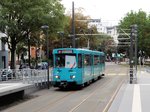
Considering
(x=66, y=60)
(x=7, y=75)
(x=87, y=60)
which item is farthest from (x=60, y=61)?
(x=7, y=75)

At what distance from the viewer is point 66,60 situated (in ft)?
105

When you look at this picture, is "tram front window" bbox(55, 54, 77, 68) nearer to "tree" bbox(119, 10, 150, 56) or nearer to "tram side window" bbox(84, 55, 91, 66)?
"tram side window" bbox(84, 55, 91, 66)

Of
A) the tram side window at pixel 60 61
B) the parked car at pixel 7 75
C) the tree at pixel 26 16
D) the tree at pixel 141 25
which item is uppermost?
the tree at pixel 141 25

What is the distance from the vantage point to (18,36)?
162 ft

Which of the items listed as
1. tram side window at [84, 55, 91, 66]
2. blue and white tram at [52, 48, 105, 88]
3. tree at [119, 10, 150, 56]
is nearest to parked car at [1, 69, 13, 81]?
blue and white tram at [52, 48, 105, 88]

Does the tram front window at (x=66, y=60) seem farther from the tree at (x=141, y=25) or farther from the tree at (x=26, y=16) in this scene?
the tree at (x=141, y=25)

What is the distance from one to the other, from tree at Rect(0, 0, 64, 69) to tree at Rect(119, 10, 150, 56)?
205 ft

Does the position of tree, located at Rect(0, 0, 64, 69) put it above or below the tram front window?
above

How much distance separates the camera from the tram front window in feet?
105

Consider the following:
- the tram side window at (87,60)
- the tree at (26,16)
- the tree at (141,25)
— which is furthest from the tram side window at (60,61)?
the tree at (141,25)

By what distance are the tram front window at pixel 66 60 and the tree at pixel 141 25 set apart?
256 feet

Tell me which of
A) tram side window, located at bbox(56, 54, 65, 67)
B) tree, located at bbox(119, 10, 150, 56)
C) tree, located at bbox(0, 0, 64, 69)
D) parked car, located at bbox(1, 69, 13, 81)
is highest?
tree, located at bbox(119, 10, 150, 56)

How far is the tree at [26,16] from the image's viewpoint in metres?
45.6

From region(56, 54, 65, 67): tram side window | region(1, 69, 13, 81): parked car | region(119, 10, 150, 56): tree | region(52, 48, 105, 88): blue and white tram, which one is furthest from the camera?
region(119, 10, 150, 56): tree
